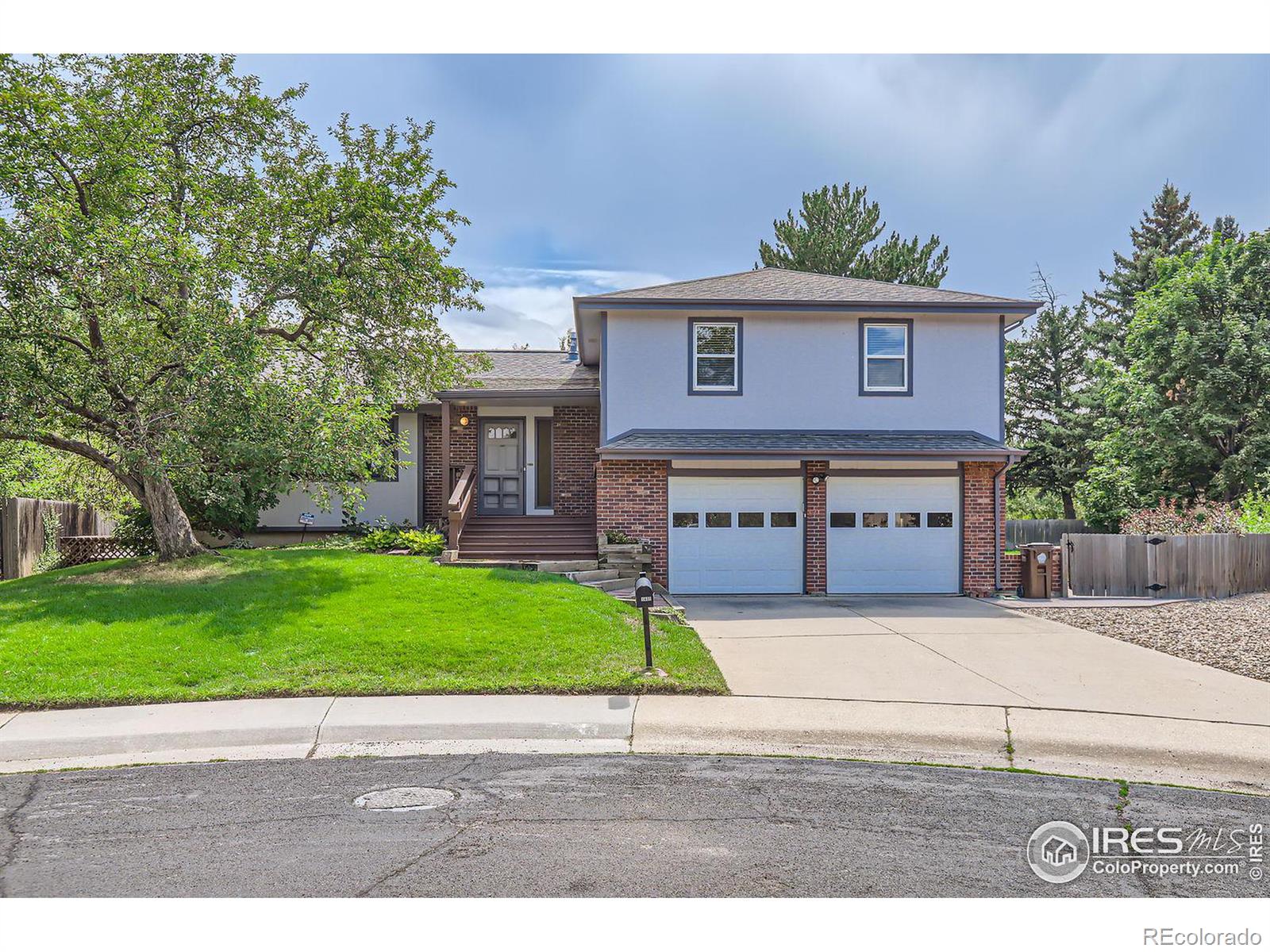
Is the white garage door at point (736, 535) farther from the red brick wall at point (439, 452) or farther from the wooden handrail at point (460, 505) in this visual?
the red brick wall at point (439, 452)

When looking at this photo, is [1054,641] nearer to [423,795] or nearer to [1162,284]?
[423,795]

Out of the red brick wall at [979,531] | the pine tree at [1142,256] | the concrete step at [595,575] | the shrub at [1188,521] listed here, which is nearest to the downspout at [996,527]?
the red brick wall at [979,531]

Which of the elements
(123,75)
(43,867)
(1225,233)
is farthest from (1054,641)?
(1225,233)

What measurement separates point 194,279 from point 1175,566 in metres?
17.3

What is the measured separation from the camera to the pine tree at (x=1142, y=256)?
1272 inches

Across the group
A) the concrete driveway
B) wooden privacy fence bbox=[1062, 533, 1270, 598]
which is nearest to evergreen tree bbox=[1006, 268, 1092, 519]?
wooden privacy fence bbox=[1062, 533, 1270, 598]

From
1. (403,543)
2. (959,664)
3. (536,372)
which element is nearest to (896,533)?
(959,664)

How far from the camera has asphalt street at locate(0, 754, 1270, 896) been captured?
12.4 ft

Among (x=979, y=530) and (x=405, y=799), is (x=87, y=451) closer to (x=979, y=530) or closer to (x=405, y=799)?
(x=405, y=799)

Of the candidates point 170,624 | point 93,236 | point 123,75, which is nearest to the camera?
point 170,624

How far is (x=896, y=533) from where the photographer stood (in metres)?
14.6

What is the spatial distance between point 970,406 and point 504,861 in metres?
14.0

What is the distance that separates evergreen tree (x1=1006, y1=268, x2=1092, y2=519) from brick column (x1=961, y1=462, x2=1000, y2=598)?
60.3 ft

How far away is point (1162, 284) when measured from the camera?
25.0 m
